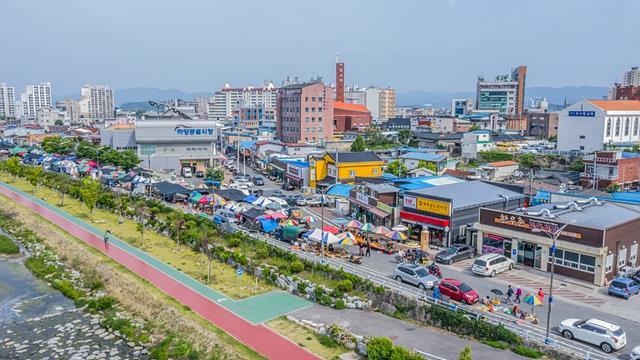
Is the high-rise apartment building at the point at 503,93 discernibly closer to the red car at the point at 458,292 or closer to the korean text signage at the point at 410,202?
the korean text signage at the point at 410,202

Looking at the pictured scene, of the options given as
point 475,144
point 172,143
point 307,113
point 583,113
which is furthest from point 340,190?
point 583,113

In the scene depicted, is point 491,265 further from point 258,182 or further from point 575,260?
point 258,182

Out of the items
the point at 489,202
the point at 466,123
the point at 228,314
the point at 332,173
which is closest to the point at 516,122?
the point at 466,123

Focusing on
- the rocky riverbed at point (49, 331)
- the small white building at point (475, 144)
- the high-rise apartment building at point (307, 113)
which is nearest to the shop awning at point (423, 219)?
the rocky riverbed at point (49, 331)

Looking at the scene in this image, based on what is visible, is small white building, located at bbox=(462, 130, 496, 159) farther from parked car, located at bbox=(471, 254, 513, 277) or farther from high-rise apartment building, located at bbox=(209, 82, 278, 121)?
high-rise apartment building, located at bbox=(209, 82, 278, 121)

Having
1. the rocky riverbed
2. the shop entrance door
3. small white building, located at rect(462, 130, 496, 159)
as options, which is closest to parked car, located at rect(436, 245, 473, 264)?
the shop entrance door

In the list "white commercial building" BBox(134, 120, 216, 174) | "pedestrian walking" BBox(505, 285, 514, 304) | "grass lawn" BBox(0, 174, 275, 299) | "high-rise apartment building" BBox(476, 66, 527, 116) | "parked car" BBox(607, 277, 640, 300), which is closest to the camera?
"pedestrian walking" BBox(505, 285, 514, 304)
